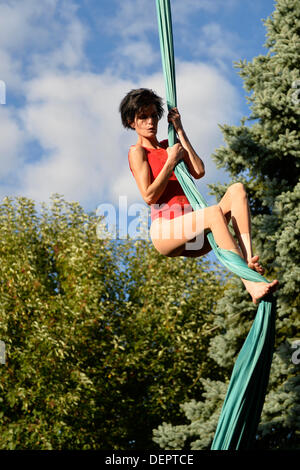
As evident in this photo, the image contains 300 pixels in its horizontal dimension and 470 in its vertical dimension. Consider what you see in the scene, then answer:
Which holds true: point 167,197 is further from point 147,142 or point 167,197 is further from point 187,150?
point 147,142

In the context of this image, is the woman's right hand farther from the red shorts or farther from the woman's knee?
the woman's knee

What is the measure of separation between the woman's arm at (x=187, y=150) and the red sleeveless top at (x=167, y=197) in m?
0.16

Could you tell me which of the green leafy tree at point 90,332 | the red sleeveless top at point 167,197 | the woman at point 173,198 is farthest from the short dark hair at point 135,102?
the green leafy tree at point 90,332

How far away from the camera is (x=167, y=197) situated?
407 centimetres

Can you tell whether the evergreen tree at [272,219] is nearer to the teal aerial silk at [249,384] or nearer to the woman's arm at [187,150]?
the woman's arm at [187,150]

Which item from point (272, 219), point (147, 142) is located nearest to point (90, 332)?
point (272, 219)

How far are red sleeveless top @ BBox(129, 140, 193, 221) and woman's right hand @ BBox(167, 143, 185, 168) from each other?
0.13 m

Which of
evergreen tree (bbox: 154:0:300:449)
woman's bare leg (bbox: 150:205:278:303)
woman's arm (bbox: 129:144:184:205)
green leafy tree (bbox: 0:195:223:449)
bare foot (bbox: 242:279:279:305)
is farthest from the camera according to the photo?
green leafy tree (bbox: 0:195:223:449)

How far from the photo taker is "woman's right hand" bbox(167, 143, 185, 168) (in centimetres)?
398

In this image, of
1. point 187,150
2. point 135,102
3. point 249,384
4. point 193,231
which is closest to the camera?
point 249,384

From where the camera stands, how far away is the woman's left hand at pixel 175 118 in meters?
4.19

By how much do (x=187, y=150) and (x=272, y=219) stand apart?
4.80m

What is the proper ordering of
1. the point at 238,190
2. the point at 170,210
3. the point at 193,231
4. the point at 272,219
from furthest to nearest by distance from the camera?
the point at 272,219
the point at 170,210
the point at 238,190
the point at 193,231

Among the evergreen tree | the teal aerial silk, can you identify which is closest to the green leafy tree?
the evergreen tree
